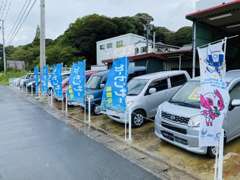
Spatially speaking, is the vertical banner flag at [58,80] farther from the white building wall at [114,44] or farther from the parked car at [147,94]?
the white building wall at [114,44]

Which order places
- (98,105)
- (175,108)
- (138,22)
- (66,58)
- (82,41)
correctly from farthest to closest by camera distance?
1. (138,22)
2. (82,41)
3. (66,58)
4. (98,105)
5. (175,108)

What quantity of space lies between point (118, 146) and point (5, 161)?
8.36 feet

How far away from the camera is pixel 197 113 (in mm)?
4633

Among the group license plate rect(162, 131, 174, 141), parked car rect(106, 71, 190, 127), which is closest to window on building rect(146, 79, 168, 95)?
parked car rect(106, 71, 190, 127)

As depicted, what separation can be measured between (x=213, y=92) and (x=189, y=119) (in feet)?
4.55

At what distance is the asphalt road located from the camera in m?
4.14

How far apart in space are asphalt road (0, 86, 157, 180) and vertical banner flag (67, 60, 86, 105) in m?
1.58

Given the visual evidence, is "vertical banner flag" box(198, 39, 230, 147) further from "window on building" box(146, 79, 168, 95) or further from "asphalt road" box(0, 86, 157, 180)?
"window on building" box(146, 79, 168, 95)

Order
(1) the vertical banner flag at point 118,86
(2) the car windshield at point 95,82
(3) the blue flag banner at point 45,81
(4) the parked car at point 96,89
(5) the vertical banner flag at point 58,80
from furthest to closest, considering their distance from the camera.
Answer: (3) the blue flag banner at point 45,81 → (5) the vertical banner flag at point 58,80 → (2) the car windshield at point 95,82 → (4) the parked car at point 96,89 → (1) the vertical banner flag at point 118,86

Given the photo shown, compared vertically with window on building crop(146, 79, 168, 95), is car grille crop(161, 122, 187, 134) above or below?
below

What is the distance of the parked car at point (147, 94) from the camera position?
7.07 metres

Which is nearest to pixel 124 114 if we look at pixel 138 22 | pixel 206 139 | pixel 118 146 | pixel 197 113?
pixel 118 146

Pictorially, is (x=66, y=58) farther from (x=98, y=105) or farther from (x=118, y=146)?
(x=118, y=146)

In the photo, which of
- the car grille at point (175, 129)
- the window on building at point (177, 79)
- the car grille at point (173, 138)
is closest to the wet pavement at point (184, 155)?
the car grille at point (173, 138)
